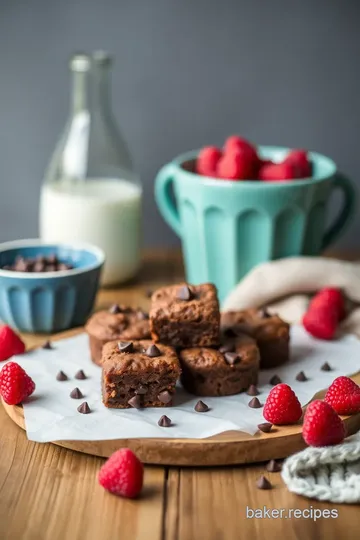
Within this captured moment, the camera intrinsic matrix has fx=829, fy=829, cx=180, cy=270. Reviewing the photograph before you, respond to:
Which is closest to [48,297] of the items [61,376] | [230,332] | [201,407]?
[61,376]

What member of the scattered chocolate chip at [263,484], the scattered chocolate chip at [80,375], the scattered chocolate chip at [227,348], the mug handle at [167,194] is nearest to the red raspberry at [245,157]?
the mug handle at [167,194]

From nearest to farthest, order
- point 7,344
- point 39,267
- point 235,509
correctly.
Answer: point 235,509 → point 7,344 → point 39,267

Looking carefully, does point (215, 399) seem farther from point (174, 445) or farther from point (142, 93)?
point (142, 93)

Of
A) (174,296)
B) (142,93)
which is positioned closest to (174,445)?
(174,296)

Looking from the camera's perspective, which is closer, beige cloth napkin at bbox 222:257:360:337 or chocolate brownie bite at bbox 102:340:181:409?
chocolate brownie bite at bbox 102:340:181:409

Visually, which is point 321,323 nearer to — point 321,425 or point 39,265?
→ point 321,425

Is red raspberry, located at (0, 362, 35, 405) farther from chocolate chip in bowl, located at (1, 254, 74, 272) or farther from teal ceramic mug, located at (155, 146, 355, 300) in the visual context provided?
teal ceramic mug, located at (155, 146, 355, 300)

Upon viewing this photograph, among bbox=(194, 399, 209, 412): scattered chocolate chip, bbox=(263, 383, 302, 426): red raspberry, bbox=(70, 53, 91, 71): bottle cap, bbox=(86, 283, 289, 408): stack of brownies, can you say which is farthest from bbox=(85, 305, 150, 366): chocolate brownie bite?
bbox=(70, 53, 91, 71): bottle cap

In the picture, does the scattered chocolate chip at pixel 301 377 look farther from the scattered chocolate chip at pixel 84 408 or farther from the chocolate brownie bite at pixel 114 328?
the scattered chocolate chip at pixel 84 408
